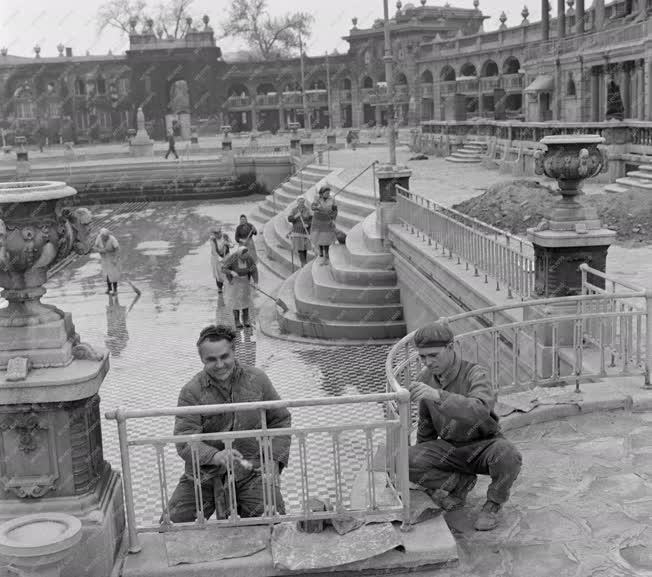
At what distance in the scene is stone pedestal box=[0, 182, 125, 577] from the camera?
4531mm

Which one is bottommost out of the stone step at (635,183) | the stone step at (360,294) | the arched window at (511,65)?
the stone step at (360,294)

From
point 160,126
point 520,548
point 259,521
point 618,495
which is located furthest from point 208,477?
point 160,126

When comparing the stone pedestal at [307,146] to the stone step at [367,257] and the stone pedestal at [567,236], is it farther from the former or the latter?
the stone pedestal at [567,236]

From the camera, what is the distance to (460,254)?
1199 cm

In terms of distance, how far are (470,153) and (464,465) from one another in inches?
1131

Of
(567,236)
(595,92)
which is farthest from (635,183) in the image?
(595,92)

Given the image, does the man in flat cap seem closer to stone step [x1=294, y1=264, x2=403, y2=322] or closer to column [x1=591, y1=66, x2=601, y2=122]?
stone step [x1=294, y1=264, x2=403, y2=322]

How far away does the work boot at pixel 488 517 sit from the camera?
16.5 feet

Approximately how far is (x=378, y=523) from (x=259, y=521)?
65 centimetres

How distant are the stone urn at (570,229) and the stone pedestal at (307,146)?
103 ft

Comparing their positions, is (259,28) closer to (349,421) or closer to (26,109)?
(26,109)

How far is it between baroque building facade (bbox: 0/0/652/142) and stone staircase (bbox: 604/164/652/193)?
38.8 meters

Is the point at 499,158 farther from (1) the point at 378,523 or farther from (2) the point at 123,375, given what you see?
(1) the point at 378,523

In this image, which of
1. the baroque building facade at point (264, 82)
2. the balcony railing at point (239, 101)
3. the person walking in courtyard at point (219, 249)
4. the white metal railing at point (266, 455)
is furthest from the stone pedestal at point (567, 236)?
the balcony railing at point (239, 101)
